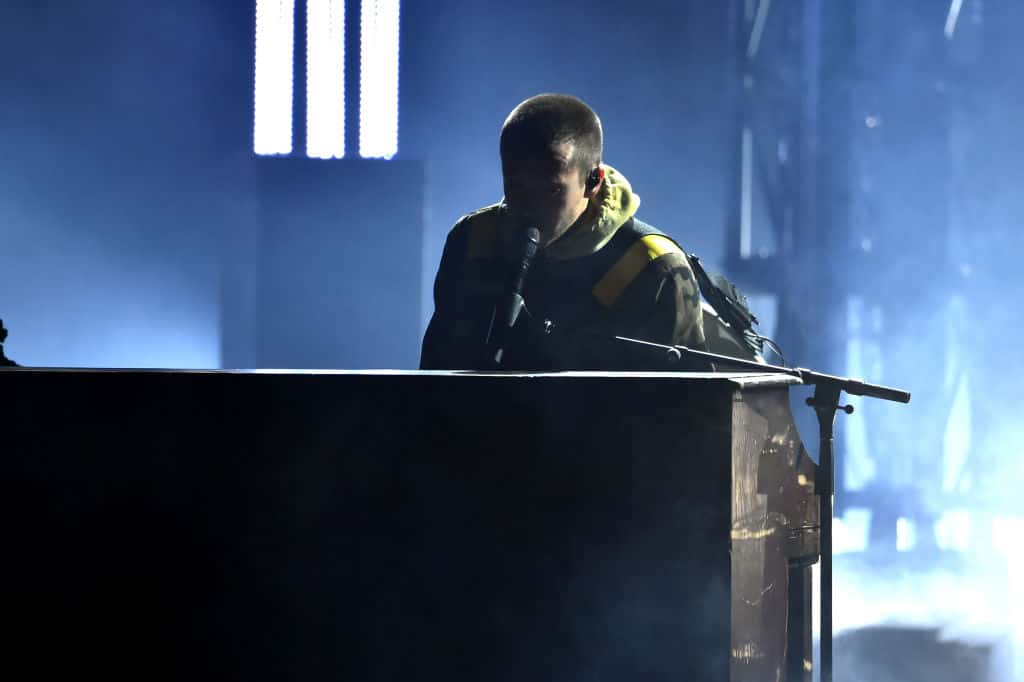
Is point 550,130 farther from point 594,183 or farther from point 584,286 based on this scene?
point 584,286

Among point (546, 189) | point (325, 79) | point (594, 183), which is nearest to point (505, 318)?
point (546, 189)

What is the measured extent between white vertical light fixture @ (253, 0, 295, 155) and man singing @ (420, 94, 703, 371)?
3.04m

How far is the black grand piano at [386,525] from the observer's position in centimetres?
77

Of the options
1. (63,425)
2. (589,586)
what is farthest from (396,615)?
(63,425)

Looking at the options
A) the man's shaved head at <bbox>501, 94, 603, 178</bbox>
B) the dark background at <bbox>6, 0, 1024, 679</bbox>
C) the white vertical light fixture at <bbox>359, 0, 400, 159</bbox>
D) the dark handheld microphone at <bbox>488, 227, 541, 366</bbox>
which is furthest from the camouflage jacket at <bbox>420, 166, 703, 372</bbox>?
the white vertical light fixture at <bbox>359, 0, 400, 159</bbox>

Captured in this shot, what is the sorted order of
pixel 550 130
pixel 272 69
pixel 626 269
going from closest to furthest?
pixel 550 130 → pixel 626 269 → pixel 272 69

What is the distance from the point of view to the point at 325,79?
4.51 metres

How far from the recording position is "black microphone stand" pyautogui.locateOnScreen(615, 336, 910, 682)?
0.96m

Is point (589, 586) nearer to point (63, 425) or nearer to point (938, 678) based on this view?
point (63, 425)

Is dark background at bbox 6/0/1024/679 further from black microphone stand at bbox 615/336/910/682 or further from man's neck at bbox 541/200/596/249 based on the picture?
black microphone stand at bbox 615/336/910/682

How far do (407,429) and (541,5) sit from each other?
13.8 ft

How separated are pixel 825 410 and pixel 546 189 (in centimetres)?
75

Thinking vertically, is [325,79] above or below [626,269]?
above

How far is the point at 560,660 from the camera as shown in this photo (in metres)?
0.78
